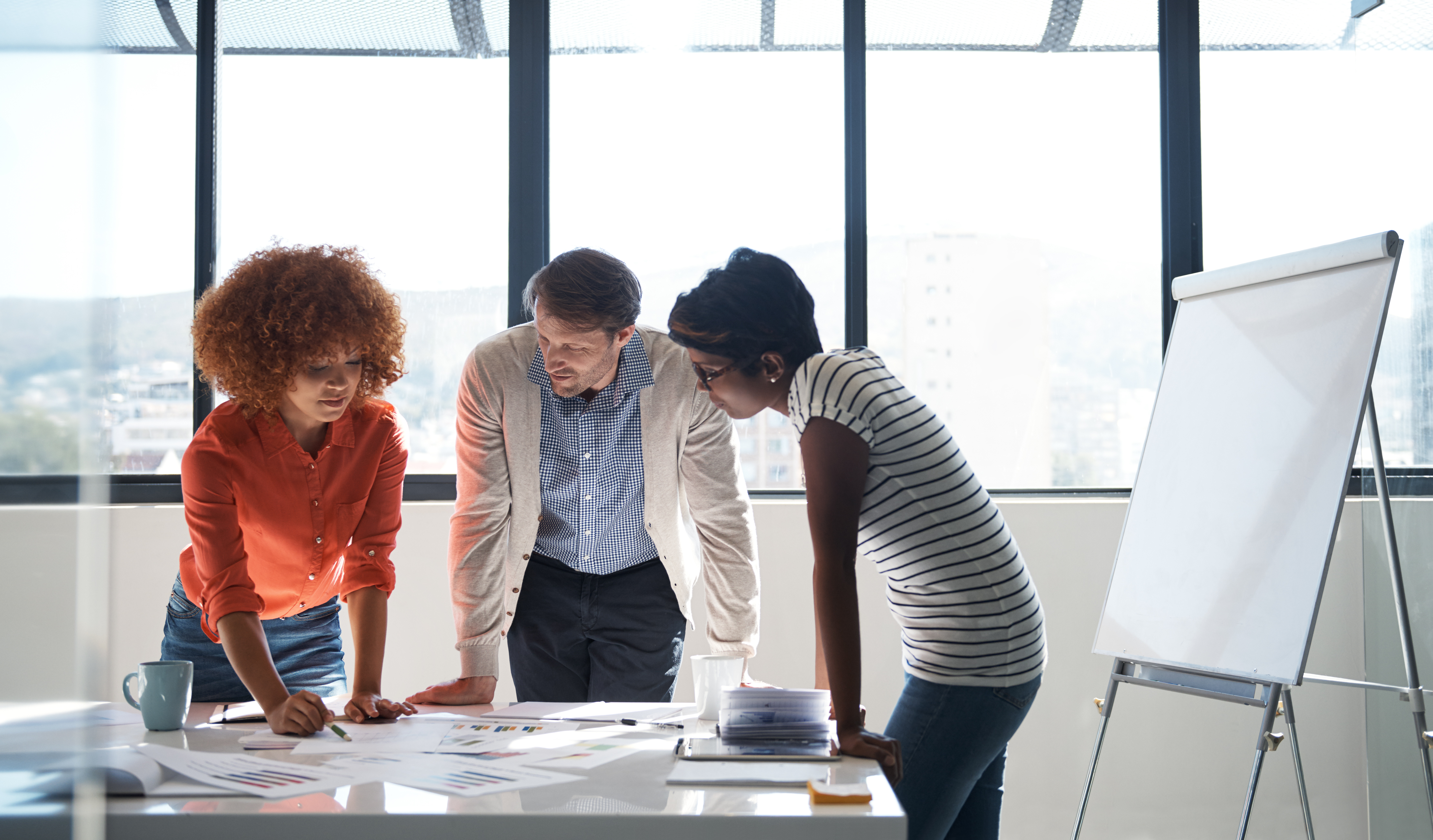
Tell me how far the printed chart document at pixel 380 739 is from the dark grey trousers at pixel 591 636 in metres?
0.46

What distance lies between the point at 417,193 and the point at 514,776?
2.29 m

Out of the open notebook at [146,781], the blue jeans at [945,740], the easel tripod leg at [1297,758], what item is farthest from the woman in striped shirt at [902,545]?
the easel tripod leg at [1297,758]

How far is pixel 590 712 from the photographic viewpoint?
1473mm

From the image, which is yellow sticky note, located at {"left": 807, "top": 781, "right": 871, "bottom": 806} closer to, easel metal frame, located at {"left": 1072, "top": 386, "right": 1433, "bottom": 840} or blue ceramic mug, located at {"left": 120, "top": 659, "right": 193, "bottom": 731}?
blue ceramic mug, located at {"left": 120, "top": 659, "right": 193, "bottom": 731}

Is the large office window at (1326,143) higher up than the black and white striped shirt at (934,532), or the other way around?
the large office window at (1326,143)

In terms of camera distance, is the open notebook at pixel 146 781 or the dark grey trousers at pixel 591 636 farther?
the dark grey trousers at pixel 591 636

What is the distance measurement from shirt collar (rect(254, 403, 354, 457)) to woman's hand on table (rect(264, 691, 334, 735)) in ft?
1.35

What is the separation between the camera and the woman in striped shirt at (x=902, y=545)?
1211mm

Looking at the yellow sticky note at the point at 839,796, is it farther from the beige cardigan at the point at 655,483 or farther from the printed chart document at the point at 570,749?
the beige cardigan at the point at 655,483

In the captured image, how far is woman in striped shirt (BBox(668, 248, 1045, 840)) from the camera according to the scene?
121cm

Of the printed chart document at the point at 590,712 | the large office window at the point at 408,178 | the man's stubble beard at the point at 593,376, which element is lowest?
the printed chart document at the point at 590,712

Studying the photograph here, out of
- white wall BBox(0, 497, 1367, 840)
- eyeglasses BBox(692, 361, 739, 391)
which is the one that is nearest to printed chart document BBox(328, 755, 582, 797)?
eyeglasses BBox(692, 361, 739, 391)

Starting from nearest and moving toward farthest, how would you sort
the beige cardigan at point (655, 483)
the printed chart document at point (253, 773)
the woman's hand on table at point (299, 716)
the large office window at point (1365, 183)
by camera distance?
the printed chart document at point (253, 773)
the woman's hand on table at point (299, 716)
the beige cardigan at point (655, 483)
the large office window at point (1365, 183)

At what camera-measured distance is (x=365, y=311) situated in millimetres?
1622
